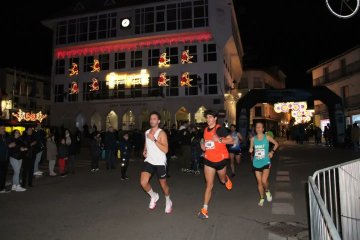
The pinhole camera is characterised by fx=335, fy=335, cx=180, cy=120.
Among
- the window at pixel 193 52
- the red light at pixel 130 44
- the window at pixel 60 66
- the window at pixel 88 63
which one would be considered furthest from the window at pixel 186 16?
the window at pixel 60 66

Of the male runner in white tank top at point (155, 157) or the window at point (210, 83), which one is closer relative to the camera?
the male runner in white tank top at point (155, 157)

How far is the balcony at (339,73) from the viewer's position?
39.2 m

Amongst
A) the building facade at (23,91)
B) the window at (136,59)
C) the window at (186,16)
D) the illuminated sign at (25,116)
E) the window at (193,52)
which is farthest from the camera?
A: the building facade at (23,91)

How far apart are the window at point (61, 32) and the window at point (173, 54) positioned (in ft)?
43.9

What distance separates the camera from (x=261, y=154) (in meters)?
7.36

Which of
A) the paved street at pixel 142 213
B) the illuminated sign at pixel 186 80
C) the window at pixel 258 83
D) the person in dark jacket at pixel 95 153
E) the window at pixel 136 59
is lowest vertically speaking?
the paved street at pixel 142 213

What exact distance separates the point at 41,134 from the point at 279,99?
1506cm

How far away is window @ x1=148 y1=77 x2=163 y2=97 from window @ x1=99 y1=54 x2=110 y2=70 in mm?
5903

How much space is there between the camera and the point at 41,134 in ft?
40.9

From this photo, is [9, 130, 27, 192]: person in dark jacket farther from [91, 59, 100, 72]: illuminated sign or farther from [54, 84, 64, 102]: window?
[54, 84, 64, 102]: window

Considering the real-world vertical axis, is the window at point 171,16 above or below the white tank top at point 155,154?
above

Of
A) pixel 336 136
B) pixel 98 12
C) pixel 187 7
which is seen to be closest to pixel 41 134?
pixel 336 136

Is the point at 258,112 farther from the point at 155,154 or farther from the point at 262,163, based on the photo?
the point at 155,154

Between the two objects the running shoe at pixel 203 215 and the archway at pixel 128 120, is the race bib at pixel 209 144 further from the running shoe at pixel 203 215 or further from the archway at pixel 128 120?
the archway at pixel 128 120
